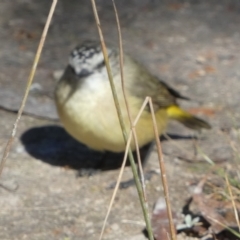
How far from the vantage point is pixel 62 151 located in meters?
5.76

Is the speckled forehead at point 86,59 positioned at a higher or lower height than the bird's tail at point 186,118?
higher

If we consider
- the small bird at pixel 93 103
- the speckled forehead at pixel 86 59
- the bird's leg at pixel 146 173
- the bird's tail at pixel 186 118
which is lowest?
the bird's leg at pixel 146 173

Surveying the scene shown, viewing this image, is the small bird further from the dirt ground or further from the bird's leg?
the dirt ground

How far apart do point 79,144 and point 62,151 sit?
196 mm

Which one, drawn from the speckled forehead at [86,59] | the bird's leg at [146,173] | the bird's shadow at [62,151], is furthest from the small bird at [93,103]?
the bird's shadow at [62,151]

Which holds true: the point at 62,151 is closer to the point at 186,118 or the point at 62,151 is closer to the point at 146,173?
the point at 146,173

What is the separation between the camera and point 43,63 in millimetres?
6938

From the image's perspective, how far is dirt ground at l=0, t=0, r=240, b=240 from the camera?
480 cm

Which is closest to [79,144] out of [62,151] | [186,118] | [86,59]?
[62,151]

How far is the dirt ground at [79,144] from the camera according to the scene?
480 centimetres

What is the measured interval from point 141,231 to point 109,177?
0.86m

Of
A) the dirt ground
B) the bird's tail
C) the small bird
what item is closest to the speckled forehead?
the small bird

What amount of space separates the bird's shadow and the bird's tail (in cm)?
16

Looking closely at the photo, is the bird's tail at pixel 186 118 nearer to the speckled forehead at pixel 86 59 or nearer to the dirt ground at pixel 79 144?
the dirt ground at pixel 79 144
